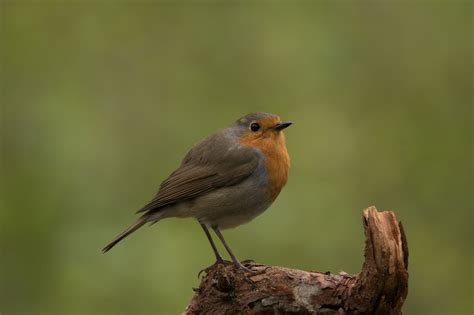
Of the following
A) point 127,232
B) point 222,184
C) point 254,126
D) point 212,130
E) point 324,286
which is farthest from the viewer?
point 212,130

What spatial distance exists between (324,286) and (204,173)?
1789 millimetres

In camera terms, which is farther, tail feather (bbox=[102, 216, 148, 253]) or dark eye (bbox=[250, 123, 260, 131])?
dark eye (bbox=[250, 123, 260, 131])

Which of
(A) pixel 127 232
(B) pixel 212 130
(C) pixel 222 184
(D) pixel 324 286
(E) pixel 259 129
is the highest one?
(B) pixel 212 130

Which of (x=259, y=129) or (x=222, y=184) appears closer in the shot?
(x=222, y=184)

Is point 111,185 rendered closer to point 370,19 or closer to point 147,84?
point 147,84

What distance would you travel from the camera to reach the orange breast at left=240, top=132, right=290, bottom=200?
660 centimetres

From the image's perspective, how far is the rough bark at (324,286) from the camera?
4805 millimetres

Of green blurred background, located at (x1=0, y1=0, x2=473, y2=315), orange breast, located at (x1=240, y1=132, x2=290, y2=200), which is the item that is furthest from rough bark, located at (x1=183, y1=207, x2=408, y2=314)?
green blurred background, located at (x1=0, y1=0, x2=473, y2=315)

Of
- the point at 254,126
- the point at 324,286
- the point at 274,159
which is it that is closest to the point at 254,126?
the point at 254,126

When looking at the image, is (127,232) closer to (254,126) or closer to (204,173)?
(204,173)

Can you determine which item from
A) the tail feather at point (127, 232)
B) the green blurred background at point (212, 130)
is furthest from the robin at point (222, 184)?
the green blurred background at point (212, 130)

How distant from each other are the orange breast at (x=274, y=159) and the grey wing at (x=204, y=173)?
9 cm

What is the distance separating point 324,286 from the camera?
518 centimetres

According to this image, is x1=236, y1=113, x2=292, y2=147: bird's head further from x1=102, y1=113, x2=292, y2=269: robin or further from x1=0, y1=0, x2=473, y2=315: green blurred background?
x1=0, y1=0, x2=473, y2=315: green blurred background
